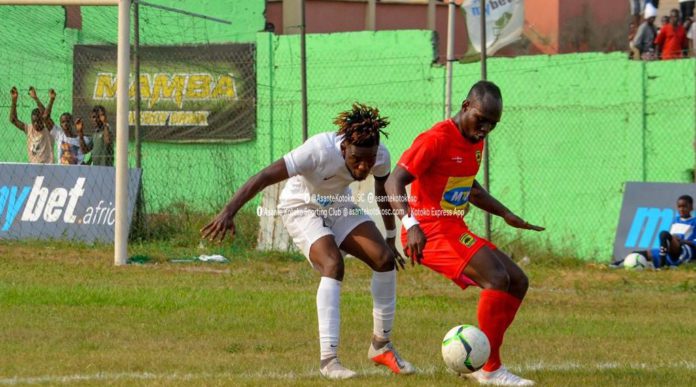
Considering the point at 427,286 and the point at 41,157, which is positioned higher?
the point at 41,157

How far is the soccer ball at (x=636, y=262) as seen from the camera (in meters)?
16.7

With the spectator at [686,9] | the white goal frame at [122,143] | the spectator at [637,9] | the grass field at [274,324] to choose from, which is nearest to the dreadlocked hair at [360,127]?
the grass field at [274,324]

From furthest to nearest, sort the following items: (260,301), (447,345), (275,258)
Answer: (275,258), (260,301), (447,345)

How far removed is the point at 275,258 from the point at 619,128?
17.7ft

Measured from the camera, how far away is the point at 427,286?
14656 millimetres

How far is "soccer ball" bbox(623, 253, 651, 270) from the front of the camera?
657 inches

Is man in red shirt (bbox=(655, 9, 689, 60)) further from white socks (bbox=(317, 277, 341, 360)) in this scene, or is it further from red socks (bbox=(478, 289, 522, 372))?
white socks (bbox=(317, 277, 341, 360))

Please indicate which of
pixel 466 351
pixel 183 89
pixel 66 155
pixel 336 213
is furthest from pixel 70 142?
pixel 466 351

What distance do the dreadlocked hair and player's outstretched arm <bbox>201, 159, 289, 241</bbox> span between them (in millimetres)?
474

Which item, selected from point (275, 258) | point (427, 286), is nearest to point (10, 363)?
point (427, 286)

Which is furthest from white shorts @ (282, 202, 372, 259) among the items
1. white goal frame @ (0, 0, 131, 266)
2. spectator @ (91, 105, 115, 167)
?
spectator @ (91, 105, 115, 167)

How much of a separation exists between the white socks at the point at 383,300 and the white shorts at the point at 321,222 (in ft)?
1.21

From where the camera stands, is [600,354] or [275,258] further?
[275,258]

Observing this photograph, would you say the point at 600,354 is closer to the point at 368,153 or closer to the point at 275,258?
the point at 368,153
